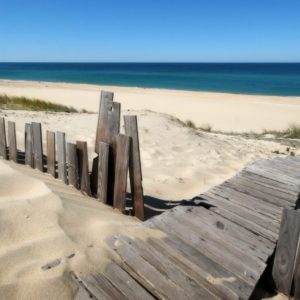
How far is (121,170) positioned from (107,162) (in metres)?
0.21

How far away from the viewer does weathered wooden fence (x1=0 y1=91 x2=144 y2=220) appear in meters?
3.70

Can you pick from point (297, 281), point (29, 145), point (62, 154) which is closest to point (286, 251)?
point (297, 281)

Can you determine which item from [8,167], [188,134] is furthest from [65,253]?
[188,134]

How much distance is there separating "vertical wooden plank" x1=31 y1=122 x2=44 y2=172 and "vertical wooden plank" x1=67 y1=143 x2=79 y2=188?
0.58 m

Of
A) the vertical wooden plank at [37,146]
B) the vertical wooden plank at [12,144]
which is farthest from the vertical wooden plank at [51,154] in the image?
the vertical wooden plank at [12,144]

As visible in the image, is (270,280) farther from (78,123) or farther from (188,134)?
(78,123)

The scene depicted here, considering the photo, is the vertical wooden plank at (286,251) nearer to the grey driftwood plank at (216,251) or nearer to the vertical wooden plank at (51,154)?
the grey driftwood plank at (216,251)

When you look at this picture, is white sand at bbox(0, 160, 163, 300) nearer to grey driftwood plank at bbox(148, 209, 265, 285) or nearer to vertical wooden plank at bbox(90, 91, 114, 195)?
grey driftwood plank at bbox(148, 209, 265, 285)

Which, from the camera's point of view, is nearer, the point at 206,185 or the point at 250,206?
the point at 250,206

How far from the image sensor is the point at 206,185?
19.0 ft

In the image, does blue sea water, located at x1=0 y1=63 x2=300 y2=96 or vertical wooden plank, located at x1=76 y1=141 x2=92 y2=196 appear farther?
blue sea water, located at x1=0 y1=63 x2=300 y2=96

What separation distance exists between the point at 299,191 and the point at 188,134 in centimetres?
442

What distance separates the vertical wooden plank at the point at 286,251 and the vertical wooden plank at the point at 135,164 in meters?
1.36

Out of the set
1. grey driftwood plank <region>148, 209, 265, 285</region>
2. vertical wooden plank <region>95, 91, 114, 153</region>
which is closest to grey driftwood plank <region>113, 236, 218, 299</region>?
grey driftwood plank <region>148, 209, 265, 285</region>
